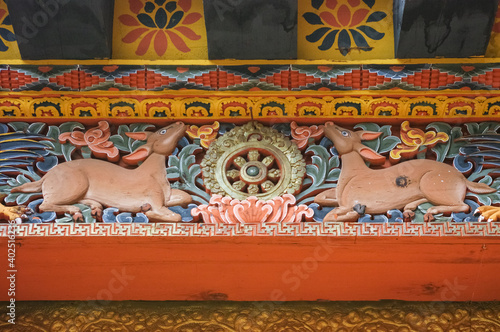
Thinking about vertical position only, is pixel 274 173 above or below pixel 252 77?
below

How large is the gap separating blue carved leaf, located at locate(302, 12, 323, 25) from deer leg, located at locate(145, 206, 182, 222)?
126 centimetres

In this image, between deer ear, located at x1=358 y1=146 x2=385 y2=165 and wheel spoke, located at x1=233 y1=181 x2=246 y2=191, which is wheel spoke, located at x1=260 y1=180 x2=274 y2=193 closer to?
wheel spoke, located at x1=233 y1=181 x2=246 y2=191

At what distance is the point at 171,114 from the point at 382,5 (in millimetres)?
1207

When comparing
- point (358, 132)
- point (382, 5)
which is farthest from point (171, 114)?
point (382, 5)

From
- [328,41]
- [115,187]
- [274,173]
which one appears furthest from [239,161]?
[328,41]

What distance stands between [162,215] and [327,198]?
734mm

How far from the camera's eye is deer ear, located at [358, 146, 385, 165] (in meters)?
3.77

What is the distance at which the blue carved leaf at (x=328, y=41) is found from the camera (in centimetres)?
406

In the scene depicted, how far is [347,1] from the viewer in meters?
4.15

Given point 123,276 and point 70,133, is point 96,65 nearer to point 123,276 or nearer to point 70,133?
point 70,133

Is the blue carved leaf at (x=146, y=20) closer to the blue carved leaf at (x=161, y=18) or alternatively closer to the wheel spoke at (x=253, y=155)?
the blue carved leaf at (x=161, y=18)

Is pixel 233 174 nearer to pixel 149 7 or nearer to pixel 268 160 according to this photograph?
pixel 268 160

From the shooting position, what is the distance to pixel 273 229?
346 centimetres

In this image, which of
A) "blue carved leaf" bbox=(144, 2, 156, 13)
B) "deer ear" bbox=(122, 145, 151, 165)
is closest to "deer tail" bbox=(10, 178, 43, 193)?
"deer ear" bbox=(122, 145, 151, 165)
